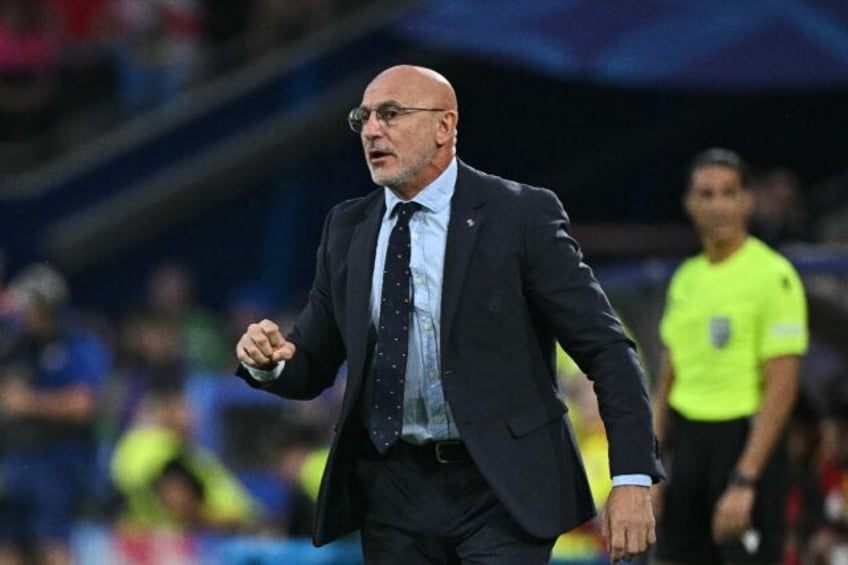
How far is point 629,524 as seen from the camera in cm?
566

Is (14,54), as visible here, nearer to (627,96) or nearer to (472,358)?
(627,96)

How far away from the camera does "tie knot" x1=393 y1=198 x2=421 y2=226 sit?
6066 millimetres

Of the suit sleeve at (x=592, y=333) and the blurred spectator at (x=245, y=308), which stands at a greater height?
the suit sleeve at (x=592, y=333)

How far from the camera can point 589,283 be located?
231 inches

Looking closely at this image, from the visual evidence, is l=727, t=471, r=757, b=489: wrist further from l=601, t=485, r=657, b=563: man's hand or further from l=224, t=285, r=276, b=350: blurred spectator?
l=224, t=285, r=276, b=350: blurred spectator

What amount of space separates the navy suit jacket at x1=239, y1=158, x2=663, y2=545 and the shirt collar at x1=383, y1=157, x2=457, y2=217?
3 centimetres

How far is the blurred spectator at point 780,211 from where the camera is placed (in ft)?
42.2

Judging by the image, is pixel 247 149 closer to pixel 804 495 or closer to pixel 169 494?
pixel 169 494

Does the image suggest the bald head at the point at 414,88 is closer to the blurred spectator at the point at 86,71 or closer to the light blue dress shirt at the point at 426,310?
the light blue dress shirt at the point at 426,310

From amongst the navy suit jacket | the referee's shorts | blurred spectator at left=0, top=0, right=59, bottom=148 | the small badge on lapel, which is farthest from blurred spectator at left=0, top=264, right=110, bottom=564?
the navy suit jacket

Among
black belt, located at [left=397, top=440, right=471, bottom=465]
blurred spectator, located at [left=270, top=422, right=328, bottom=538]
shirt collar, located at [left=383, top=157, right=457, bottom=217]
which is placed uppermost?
shirt collar, located at [left=383, top=157, right=457, bottom=217]

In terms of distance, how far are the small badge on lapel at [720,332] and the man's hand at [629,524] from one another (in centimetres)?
277

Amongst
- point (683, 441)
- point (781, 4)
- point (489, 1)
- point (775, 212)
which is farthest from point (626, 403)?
point (489, 1)

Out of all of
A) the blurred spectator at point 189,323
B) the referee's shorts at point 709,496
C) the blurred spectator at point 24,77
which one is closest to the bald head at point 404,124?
the referee's shorts at point 709,496
